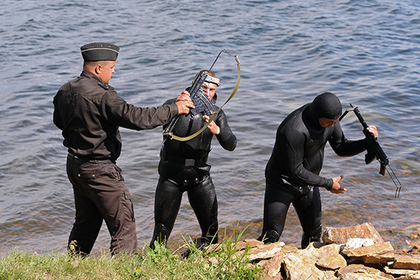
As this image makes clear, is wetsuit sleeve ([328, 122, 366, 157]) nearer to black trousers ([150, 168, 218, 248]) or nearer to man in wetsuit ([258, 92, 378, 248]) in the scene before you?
man in wetsuit ([258, 92, 378, 248])

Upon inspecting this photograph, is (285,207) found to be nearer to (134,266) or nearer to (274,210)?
(274,210)

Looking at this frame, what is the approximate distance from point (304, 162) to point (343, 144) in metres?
0.54

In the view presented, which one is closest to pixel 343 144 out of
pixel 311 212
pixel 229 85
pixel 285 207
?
pixel 311 212

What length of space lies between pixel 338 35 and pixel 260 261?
1363cm

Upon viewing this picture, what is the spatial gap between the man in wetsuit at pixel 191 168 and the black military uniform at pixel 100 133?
70 centimetres

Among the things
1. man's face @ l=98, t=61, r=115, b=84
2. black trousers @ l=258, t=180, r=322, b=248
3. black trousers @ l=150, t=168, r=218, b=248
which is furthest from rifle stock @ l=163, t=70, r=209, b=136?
black trousers @ l=258, t=180, r=322, b=248

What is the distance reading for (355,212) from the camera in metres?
7.80

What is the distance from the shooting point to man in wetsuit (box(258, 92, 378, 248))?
17.2 feet

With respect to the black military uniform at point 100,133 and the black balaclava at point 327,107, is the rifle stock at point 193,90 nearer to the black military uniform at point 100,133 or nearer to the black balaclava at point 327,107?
the black military uniform at point 100,133

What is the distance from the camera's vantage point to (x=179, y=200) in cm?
578

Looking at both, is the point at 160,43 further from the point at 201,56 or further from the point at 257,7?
the point at 257,7

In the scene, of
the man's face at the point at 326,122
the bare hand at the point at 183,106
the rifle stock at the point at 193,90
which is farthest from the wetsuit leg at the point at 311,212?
the bare hand at the point at 183,106

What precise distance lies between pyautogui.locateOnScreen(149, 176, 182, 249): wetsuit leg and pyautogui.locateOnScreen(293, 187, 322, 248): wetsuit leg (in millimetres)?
1232

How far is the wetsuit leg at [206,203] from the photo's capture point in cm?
574
